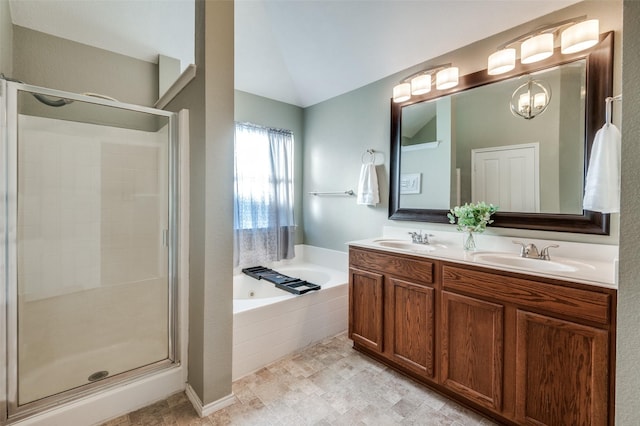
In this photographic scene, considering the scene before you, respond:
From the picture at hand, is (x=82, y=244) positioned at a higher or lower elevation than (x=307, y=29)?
lower

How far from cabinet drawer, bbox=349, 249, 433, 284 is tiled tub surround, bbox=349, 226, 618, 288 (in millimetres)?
55

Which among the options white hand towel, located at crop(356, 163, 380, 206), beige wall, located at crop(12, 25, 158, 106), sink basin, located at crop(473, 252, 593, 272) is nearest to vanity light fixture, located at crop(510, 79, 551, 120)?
sink basin, located at crop(473, 252, 593, 272)

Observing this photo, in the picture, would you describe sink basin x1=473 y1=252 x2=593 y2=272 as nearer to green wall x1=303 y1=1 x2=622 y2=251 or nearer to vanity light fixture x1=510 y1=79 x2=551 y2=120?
green wall x1=303 y1=1 x2=622 y2=251

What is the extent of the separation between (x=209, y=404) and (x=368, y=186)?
2.05 m

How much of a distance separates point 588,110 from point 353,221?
195 cm

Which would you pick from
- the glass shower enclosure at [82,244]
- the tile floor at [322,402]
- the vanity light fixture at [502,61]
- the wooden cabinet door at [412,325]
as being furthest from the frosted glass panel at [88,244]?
the vanity light fixture at [502,61]

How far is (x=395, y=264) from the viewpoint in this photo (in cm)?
200

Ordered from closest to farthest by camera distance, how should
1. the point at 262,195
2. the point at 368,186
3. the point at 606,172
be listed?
the point at 606,172, the point at 368,186, the point at 262,195

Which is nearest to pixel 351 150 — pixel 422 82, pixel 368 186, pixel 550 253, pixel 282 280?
pixel 368 186

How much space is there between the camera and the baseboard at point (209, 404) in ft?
5.33

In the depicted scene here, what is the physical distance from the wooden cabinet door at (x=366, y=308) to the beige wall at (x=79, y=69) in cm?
245

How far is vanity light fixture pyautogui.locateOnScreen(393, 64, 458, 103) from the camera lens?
2164 millimetres

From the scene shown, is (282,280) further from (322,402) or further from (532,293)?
(532,293)

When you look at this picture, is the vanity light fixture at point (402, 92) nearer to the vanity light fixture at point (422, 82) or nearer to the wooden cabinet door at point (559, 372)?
the vanity light fixture at point (422, 82)
